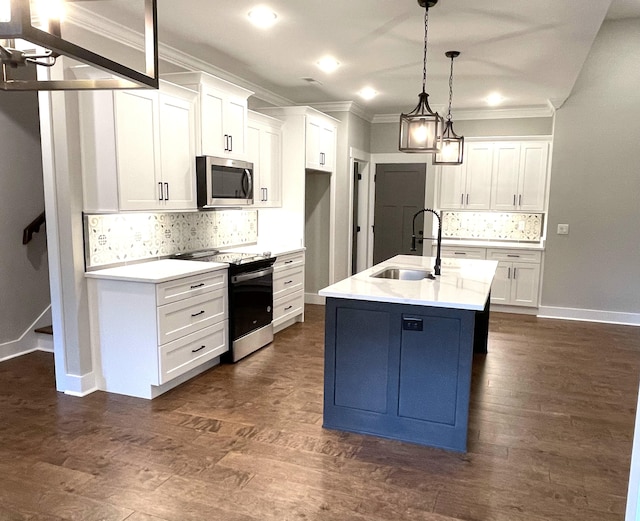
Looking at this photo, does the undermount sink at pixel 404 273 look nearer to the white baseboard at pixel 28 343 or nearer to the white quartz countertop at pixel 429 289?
the white quartz countertop at pixel 429 289

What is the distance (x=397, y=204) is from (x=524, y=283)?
220 cm

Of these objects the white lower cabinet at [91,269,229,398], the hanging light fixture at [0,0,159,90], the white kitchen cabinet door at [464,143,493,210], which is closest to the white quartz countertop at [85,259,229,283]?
the white lower cabinet at [91,269,229,398]

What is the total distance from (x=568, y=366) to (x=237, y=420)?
295cm

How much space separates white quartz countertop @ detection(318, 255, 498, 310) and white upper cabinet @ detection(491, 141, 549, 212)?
9.74 feet

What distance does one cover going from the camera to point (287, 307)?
533 centimetres

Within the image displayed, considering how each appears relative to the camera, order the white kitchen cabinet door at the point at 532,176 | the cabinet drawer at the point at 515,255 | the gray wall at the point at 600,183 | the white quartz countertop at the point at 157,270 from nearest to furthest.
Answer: the white quartz countertop at the point at 157,270 → the gray wall at the point at 600,183 → the cabinet drawer at the point at 515,255 → the white kitchen cabinet door at the point at 532,176

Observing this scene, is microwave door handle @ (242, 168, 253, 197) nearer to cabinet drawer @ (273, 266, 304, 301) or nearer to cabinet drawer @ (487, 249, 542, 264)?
cabinet drawer @ (273, 266, 304, 301)

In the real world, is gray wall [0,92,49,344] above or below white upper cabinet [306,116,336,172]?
below

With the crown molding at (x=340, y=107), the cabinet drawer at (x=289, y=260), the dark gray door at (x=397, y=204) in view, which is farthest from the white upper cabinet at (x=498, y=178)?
the cabinet drawer at (x=289, y=260)

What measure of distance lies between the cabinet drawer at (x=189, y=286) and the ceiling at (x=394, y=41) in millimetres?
1836

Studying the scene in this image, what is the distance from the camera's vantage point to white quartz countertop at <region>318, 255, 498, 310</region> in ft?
8.99

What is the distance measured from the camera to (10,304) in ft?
14.5

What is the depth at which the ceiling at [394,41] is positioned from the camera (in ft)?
10.4

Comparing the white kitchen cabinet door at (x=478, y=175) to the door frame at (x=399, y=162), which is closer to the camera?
the white kitchen cabinet door at (x=478, y=175)
